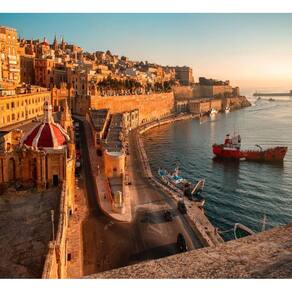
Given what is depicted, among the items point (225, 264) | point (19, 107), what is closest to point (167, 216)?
point (225, 264)

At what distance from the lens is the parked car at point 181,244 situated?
10016 millimetres

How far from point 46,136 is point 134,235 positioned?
407 cm

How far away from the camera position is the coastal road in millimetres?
9617

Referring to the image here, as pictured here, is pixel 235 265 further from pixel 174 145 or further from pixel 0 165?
pixel 174 145

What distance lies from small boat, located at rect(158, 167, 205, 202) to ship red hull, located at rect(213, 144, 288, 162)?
781 cm

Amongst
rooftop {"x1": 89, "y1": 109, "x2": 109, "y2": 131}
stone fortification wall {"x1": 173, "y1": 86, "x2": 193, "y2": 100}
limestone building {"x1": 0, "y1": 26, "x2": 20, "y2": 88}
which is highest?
limestone building {"x1": 0, "y1": 26, "x2": 20, "y2": 88}

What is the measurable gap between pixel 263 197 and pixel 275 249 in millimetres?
12113

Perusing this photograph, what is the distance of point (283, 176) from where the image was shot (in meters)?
22.8

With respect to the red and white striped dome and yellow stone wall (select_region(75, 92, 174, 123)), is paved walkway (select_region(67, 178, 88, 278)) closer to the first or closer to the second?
the red and white striped dome

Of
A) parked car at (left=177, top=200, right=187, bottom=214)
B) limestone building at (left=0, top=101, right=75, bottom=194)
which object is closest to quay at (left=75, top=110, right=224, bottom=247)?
parked car at (left=177, top=200, right=187, bottom=214)

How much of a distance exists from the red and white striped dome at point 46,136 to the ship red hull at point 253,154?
1674cm

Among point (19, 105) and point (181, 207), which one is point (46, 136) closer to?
point (181, 207)

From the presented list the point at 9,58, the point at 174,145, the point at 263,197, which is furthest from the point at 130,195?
the point at 9,58

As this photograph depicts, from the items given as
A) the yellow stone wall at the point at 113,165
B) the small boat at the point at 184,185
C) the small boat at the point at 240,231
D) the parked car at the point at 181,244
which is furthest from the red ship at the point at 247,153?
the parked car at the point at 181,244
